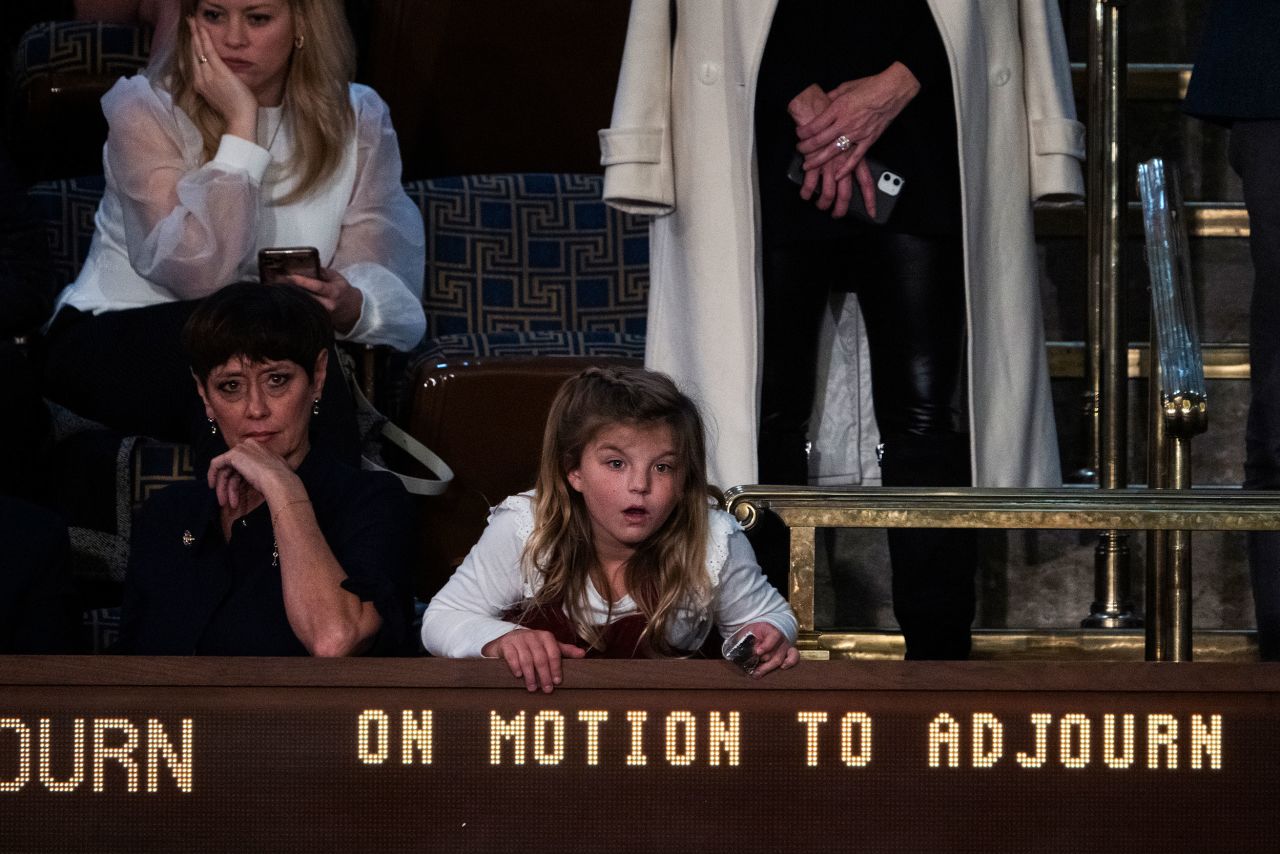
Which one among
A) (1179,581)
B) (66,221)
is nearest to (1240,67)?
(1179,581)

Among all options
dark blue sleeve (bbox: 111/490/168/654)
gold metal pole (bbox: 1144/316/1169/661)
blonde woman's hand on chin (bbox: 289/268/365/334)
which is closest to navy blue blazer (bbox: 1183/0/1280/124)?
gold metal pole (bbox: 1144/316/1169/661)

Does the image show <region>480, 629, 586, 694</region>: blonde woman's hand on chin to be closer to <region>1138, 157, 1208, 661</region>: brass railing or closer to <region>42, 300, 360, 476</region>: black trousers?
<region>1138, 157, 1208, 661</region>: brass railing

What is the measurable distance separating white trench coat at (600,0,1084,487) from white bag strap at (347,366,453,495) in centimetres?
51

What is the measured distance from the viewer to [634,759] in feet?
7.50

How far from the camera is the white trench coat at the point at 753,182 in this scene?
3.60m

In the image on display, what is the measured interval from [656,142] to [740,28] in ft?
0.86

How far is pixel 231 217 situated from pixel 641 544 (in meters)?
1.50

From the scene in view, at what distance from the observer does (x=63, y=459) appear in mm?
4043

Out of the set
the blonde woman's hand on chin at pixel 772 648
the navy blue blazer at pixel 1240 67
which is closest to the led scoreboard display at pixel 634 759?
the blonde woman's hand on chin at pixel 772 648

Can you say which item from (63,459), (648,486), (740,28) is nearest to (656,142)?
(740,28)

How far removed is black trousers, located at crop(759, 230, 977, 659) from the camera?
342cm

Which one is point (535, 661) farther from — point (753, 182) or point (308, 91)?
point (308, 91)

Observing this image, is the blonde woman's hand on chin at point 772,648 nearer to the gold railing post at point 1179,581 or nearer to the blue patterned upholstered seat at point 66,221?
the gold railing post at point 1179,581

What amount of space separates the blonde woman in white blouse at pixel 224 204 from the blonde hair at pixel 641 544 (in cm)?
117
